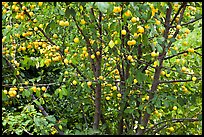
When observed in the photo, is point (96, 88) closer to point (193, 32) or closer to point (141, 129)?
point (141, 129)

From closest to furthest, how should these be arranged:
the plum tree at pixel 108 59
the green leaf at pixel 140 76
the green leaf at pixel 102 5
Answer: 1. the green leaf at pixel 102 5
2. the plum tree at pixel 108 59
3. the green leaf at pixel 140 76

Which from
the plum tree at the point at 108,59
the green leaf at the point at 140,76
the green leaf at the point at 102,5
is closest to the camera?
the green leaf at the point at 102,5

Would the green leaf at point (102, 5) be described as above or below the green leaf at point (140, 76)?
above

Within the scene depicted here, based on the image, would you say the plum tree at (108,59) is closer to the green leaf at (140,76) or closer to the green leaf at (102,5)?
the green leaf at (140,76)

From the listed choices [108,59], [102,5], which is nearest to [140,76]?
[108,59]

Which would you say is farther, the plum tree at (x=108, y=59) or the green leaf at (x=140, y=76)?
the green leaf at (x=140, y=76)

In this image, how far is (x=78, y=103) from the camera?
245 centimetres

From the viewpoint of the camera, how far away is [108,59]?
2.50 m

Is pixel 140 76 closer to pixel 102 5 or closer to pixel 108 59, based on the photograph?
pixel 108 59

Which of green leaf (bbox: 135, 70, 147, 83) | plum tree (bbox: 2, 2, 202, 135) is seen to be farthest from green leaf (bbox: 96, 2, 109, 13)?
green leaf (bbox: 135, 70, 147, 83)

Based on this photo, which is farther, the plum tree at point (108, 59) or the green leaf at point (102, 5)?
the plum tree at point (108, 59)

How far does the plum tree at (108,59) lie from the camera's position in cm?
184

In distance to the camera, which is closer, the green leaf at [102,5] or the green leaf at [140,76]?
the green leaf at [102,5]

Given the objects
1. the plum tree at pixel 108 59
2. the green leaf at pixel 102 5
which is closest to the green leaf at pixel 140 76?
the plum tree at pixel 108 59
